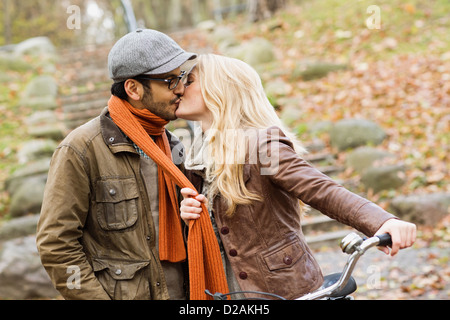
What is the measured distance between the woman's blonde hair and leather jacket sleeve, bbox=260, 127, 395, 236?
161 millimetres

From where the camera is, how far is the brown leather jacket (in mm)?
2174

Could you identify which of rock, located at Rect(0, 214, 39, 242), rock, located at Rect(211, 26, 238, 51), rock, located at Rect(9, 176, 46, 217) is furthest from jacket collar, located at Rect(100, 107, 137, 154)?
rock, located at Rect(211, 26, 238, 51)

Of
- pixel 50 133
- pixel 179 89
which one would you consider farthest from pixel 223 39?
pixel 179 89

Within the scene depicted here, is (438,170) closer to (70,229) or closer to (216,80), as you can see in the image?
(216,80)

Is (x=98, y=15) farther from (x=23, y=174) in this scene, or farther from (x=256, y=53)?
(x=23, y=174)

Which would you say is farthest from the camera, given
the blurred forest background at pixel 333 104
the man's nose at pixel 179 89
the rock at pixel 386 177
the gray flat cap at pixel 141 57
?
the rock at pixel 386 177

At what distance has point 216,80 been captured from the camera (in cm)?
243

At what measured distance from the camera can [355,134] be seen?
793cm

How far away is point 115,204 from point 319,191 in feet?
3.29

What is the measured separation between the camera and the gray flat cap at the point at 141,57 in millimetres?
2395

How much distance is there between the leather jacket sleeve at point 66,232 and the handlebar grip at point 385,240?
129 centimetres

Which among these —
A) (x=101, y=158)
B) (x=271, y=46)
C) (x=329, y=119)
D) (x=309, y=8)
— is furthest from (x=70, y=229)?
(x=309, y=8)

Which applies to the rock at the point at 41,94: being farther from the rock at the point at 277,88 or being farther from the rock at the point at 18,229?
the rock at the point at 277,88

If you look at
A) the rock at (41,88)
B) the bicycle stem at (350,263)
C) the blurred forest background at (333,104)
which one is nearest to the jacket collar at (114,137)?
the bicycle stem at (350,263)
